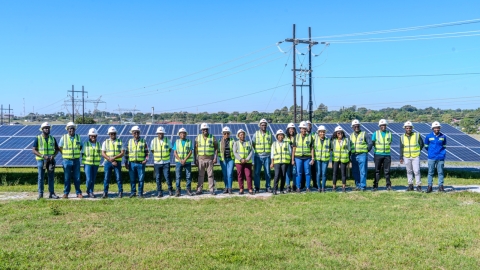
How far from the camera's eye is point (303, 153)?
37.1ft

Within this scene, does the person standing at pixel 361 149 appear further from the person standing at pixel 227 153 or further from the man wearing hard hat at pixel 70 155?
the man wearing hard hat at pixel 70 155

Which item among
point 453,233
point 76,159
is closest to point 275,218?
point 453,233

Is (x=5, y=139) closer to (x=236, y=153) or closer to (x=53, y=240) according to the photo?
(x=236, y=153)

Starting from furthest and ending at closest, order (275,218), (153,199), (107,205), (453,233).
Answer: (153,199), (107,205), (275,218), (453,233)

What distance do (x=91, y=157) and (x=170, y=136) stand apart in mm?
5958

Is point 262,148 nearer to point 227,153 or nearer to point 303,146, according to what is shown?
point 227,153

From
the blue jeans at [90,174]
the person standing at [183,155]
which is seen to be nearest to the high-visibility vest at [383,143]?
the person standing at [183,155]

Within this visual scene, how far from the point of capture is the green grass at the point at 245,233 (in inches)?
228

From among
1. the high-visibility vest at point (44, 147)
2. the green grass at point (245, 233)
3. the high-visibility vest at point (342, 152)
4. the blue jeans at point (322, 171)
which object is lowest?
the green grass at point (245, 233)

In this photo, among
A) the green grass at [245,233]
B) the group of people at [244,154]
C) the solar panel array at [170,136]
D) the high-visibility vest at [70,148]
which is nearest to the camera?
the green grass at [245,233]

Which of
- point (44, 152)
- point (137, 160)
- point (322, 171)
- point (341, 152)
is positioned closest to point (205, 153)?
point (137, 160)

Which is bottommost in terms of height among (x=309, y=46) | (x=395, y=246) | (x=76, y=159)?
(x=395, y=246)

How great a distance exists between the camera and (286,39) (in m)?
26.8

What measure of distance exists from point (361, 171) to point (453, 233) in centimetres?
452
